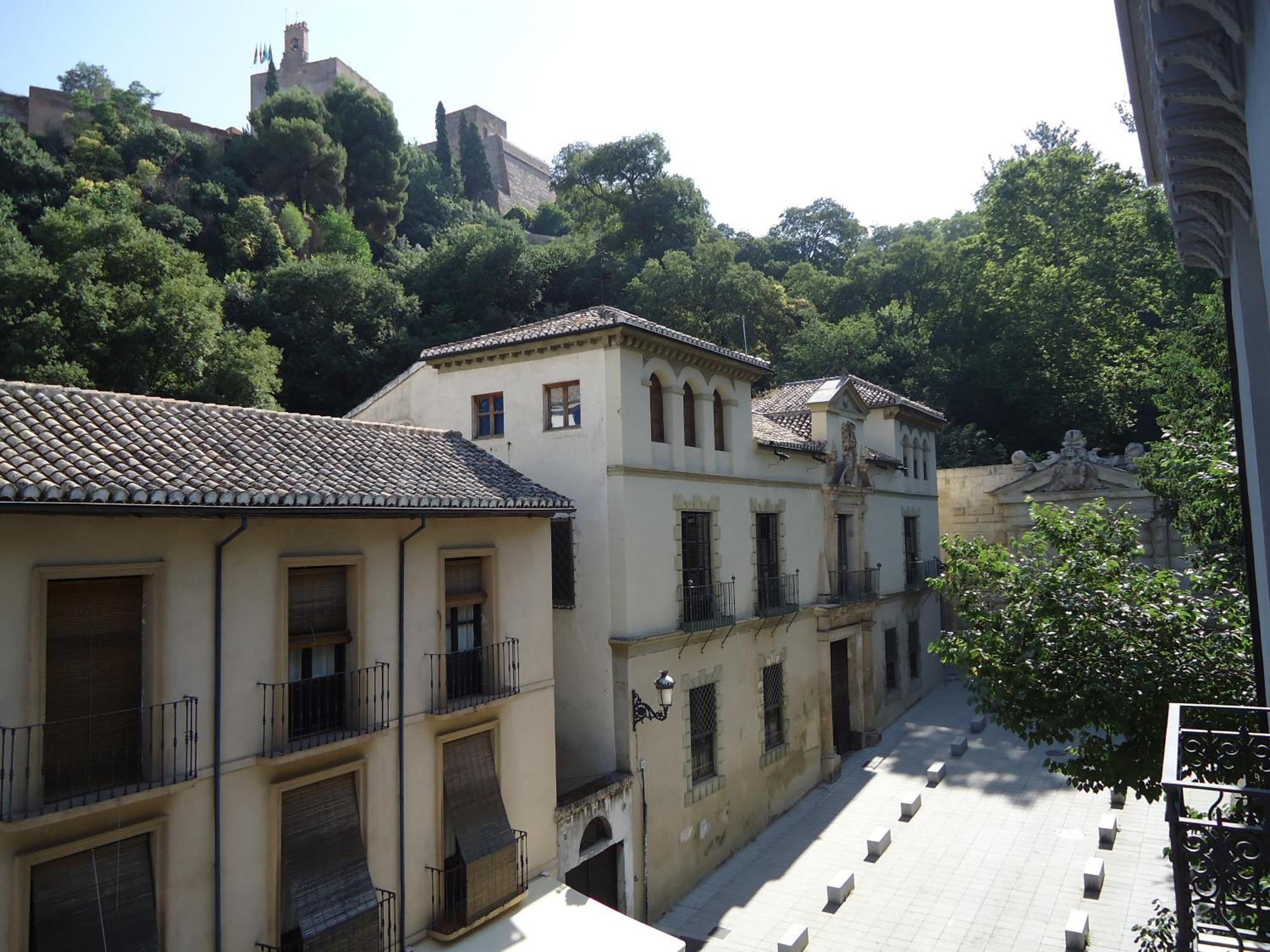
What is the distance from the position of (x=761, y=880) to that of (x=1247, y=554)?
11.5 meters

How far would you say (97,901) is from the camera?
314 inches

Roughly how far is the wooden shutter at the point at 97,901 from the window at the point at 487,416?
1037 cm

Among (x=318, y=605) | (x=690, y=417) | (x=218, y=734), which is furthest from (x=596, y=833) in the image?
(x=690, y=417)

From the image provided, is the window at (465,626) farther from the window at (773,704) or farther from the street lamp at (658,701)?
the window at (773,704)

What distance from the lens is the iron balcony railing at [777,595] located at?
1955 centimetres

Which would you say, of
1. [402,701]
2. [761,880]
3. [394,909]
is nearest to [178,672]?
[402,701]

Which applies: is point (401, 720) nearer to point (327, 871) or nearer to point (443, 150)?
point (327, 871)

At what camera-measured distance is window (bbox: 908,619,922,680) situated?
2895cm

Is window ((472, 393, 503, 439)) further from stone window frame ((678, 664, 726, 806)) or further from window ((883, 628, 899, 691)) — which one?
window ((883, 628, 899, 691))

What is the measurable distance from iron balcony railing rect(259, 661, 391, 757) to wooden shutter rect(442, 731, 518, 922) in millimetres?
1560

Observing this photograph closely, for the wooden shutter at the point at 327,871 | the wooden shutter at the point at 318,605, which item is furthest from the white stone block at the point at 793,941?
the wooden shutter at the point at 318,605

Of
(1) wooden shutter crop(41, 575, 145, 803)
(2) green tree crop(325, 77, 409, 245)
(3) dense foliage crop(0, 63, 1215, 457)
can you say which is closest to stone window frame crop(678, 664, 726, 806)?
(1) wooden shutter crop(41, 575, 145, 803)

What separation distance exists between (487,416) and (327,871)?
972 cm

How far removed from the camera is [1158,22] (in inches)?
192
